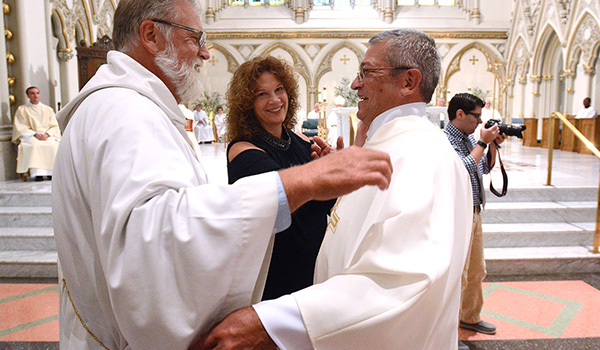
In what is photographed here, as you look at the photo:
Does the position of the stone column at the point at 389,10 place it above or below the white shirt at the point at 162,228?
above

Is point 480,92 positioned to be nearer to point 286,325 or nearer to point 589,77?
point 589,77

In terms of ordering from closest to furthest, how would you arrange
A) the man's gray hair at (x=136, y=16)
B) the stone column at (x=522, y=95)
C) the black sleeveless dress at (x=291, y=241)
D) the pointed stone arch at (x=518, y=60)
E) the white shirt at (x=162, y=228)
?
the white shirt at (x=162, y=228), the man's gray hair at (x=136, y=16), the black sleeveless dress at (x=291, y=241), the pointed stone arch at (x=518, y=60), the stone column at (x=522, y=95)

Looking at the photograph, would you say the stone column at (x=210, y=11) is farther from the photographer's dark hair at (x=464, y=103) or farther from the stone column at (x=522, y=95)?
the photographer's dark hair at (x=464, y=103)

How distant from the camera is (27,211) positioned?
16.8 feet

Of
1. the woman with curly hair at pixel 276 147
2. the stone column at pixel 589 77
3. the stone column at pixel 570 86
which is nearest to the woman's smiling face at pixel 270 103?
the woman with curly hair at pixel 276 147

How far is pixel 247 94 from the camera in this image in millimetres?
2244

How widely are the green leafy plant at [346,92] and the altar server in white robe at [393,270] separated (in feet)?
39.9

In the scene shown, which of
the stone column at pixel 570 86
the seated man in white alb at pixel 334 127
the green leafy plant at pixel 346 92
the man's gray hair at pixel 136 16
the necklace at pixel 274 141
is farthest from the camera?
the green leafy plant at pixel 346 92

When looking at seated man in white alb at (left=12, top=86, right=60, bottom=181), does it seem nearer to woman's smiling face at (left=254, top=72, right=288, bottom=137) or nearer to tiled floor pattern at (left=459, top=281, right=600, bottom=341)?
woman's smiling face at (left=254, top=72, right=288, bottom=137)

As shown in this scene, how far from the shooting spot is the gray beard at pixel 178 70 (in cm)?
123

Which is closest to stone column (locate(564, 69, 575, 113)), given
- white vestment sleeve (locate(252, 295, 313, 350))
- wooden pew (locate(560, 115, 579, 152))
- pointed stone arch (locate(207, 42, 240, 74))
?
wooden pew (locate(560, 115, 579, 152))

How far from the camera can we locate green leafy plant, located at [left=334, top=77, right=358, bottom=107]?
13609mm

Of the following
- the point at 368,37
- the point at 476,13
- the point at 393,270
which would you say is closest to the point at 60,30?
the point at 393,270

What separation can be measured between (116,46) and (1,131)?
6921 millimetres
